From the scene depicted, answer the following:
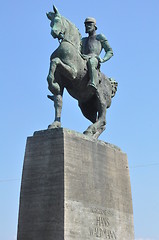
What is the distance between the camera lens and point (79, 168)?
10750mm

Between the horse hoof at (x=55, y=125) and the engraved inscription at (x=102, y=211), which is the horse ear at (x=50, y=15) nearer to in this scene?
the horse hoof at (x=55, y=125)

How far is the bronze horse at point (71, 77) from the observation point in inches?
447

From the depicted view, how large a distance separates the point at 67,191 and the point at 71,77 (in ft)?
9.18

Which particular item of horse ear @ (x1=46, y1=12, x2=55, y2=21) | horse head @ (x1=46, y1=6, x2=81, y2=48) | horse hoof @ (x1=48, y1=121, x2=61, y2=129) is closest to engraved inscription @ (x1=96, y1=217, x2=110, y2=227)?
horse hoof @ (x1=48, y1=121, x2=61, y2=129)

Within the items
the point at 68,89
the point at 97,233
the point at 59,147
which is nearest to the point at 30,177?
the point at 59,147

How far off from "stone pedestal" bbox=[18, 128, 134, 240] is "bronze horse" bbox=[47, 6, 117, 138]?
568 mm

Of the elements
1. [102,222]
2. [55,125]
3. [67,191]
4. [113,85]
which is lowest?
[102,222]

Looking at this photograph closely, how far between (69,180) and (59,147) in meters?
0.72

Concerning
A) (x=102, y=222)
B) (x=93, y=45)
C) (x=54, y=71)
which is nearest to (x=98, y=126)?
(x=54, y=71)

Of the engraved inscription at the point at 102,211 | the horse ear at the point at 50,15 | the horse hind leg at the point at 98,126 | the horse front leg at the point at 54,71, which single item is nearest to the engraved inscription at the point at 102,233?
the engraved inscription at the point at 102,211

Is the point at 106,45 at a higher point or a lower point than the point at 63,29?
higher

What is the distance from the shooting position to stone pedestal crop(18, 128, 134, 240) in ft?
32.9

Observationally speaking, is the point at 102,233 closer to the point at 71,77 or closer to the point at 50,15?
the point at 71,77

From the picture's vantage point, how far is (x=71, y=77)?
11.6 m
